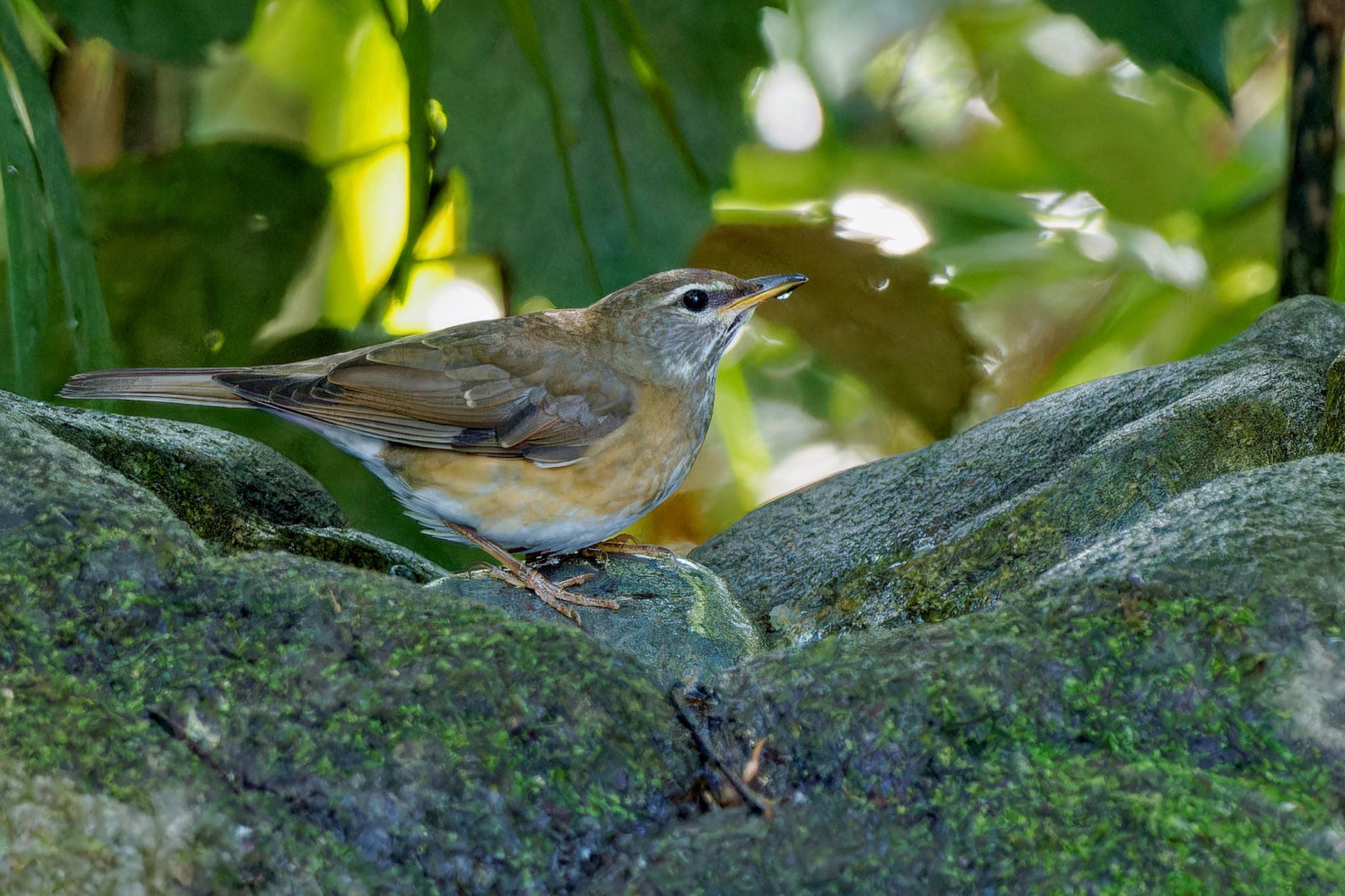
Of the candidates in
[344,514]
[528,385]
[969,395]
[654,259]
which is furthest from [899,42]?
[344,514]

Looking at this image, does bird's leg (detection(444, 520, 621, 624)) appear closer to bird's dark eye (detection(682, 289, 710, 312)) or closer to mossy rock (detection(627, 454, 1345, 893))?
bird's dark eye (detection(682, 289, 710, 312))

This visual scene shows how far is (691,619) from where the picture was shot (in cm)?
228

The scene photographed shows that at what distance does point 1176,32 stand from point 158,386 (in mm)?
2604

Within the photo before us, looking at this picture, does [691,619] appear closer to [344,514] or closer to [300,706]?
[300,706]

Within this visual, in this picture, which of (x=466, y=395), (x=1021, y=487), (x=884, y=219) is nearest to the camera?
(x=1021, y=487)

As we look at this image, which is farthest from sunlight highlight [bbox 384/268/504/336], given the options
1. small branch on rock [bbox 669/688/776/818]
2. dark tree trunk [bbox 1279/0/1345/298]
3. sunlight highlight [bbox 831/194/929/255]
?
small branch on rock [bbox 669/688/776/818]

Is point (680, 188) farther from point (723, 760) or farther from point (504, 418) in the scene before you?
point (723, 760)

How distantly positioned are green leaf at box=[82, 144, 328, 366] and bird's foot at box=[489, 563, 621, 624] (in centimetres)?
133

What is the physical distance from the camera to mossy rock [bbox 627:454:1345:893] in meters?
1.17

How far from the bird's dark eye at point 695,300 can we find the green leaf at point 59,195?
1471 millimetres

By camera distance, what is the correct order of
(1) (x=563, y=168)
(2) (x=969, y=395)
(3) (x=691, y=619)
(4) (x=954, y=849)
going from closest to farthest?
(4) (x=954, y=849) < (3) (x=691, y=619) < (1) (x=563, y=168) < (2) (x=969, y=395)

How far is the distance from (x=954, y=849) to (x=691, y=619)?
3.67ft

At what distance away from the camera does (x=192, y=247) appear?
10.8 ft

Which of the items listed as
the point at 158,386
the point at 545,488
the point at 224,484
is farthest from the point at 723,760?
the point at 158,386
